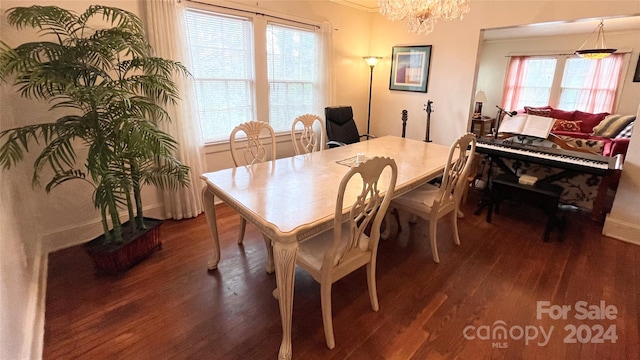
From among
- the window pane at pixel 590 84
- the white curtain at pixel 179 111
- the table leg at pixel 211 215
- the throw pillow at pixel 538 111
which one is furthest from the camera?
the throw pillow at pixel 538 111

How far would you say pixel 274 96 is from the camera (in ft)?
12.0

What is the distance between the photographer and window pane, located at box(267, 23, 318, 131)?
3520 mm

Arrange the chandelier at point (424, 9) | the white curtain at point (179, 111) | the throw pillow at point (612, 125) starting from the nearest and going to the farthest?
the chandelier at point (424, 9)
the white curtain at point (179, 111)
the throw pillow at point (612, 125)

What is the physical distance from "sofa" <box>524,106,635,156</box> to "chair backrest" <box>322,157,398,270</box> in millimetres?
4310

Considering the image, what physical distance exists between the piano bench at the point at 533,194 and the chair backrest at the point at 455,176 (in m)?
0.79

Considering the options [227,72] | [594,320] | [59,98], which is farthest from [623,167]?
[59,98]

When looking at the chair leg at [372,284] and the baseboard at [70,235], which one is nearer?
the chair leg at [372,284]

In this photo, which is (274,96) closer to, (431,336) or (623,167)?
(431,336)

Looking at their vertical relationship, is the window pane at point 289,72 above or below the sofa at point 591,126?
above

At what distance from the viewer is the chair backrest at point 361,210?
1.34 metres

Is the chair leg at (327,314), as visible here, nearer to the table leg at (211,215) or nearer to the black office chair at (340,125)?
the table leg at (211,215)

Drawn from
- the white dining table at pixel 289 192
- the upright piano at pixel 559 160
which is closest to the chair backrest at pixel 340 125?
the white dining table at pixel 289 192

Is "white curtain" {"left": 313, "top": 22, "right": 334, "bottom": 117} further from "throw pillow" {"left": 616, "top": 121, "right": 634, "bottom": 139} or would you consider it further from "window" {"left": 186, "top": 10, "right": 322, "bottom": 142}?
"throw pillow" {"left": 616, "top": 121, "right": 634, "bottom": 139}

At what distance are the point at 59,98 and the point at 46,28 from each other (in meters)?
0.45
